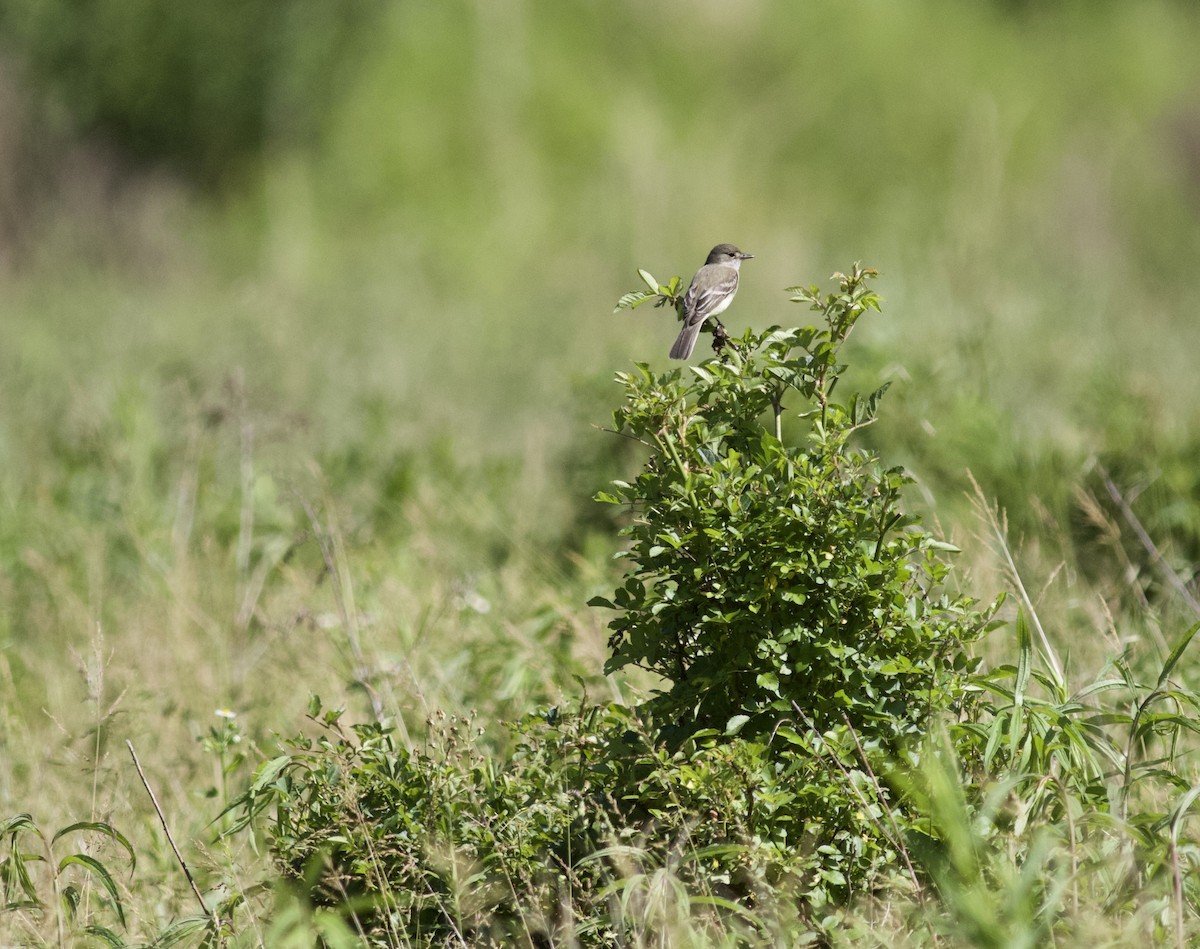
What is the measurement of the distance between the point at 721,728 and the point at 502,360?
25.3ft

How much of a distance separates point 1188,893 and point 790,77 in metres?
17.2

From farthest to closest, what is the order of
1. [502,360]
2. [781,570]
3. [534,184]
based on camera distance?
[534,184] → [502,360] → [781,570]

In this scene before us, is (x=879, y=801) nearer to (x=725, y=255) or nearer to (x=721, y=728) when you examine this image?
(x=721, y=728)

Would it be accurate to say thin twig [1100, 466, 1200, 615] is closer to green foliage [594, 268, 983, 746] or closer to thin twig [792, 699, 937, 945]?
green foliage [594, 268, 983, 746]

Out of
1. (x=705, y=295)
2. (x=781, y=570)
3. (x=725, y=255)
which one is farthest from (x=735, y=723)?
(x=725, y=255)

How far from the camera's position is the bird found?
151 inches

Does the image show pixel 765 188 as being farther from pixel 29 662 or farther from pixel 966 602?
pixel 966 602

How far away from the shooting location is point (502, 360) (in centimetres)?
1042

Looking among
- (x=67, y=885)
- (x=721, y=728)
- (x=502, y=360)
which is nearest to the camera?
(x=721, y=728)

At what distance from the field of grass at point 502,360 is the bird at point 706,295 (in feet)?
2.90

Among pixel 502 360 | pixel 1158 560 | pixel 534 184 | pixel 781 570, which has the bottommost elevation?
pixel 534 184

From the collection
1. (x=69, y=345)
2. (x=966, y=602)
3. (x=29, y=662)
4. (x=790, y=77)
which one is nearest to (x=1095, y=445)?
(x=966, y=602)

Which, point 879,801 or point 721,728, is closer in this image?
point 879,801

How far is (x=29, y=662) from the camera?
15.9ft
